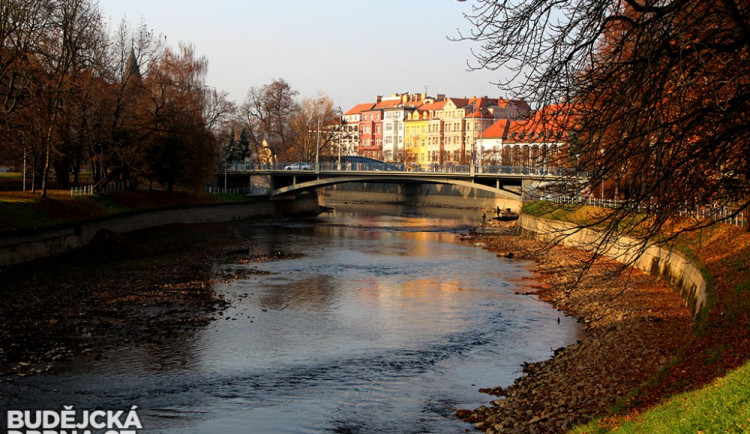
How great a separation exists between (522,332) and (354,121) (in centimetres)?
14483

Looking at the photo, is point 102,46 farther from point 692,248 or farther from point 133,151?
point 692,248

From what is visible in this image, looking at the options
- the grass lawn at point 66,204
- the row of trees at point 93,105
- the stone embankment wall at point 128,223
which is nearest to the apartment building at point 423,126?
the stone embankment wall at point 128,223

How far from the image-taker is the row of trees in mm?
33000

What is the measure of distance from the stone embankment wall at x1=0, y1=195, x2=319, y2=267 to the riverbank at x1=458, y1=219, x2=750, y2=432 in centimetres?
1804

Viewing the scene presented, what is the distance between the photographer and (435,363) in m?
17.3

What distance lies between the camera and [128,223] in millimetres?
42281

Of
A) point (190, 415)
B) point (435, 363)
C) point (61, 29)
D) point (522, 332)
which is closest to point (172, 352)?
point (190, 415)

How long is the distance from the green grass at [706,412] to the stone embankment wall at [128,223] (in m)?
23.2

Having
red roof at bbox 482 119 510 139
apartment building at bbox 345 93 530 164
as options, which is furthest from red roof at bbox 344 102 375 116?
red roof at bbox 482 119 510 139

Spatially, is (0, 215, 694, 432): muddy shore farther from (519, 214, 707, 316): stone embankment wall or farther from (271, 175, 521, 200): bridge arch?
(271, 175, 521, 200): bridge arch

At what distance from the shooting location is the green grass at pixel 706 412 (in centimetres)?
781

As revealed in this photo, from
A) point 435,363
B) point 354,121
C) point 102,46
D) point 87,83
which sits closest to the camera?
point 435,363

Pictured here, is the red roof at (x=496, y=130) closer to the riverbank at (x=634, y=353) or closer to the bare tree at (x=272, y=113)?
the bare tree at (x=272, y=113)

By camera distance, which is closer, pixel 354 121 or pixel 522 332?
pixel 522 332
